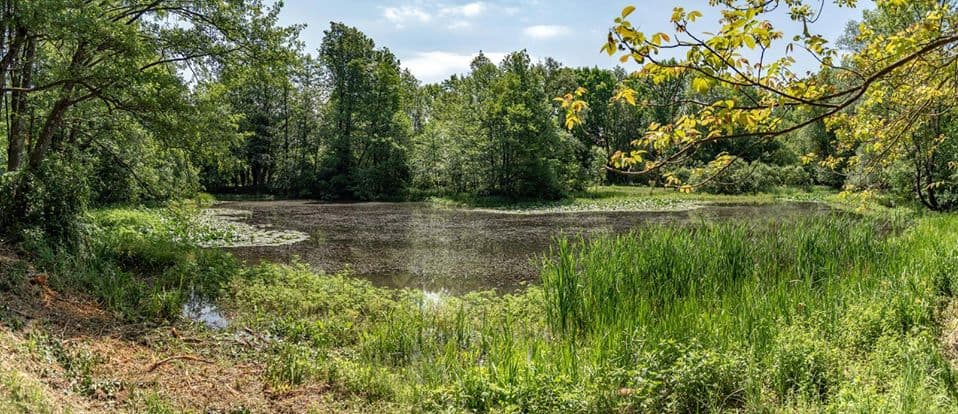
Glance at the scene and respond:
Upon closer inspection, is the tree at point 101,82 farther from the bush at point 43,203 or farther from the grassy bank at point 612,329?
the grassy bank at point 612,329

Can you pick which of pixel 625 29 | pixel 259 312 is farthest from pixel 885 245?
pixel 259 312

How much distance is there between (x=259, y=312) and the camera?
7332 millimetres

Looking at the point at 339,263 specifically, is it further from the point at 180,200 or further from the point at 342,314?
the point at 342,314

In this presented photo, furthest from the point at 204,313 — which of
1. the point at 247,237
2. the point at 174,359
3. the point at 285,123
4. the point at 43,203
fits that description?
the point at 285,123

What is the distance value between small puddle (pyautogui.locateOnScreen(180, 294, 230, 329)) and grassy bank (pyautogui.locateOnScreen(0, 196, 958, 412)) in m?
0.17

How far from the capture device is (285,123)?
4494cm

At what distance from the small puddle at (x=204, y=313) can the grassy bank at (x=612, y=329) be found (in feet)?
0.55

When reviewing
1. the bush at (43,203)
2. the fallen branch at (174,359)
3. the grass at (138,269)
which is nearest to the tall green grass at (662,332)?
the fallen branch at (174,359)

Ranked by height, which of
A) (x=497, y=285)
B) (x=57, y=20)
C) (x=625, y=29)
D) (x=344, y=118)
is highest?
(x=344, y=118)

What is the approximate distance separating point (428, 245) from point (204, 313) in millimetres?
8316

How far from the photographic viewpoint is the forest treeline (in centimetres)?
891

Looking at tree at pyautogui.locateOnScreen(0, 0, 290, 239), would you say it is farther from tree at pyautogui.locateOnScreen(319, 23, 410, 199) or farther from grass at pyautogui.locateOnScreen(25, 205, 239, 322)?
tree at pyautogui.locateOnScreen(319, 23, 410, 199)

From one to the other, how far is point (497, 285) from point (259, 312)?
4.38 metres

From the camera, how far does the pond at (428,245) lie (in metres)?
11.1
